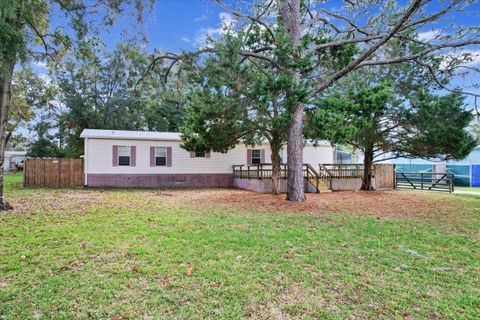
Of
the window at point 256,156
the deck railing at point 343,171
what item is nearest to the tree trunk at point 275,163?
the deck railing at point 343,171

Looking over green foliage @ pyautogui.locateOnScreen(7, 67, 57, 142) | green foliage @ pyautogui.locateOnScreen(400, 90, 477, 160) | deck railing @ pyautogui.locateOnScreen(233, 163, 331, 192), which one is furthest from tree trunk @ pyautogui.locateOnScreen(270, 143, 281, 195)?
green foliage @ pyautogui.locateOnScreen(7, 67, 57, 142)

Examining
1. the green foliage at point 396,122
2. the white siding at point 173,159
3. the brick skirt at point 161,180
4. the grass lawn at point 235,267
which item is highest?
the green foliage at point 396,122

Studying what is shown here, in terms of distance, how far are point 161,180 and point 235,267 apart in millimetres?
12909

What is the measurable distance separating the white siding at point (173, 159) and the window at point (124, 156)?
0.72ft

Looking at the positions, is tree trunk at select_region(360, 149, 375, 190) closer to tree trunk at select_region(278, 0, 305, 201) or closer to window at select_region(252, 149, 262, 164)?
window at select_region(252, 149, 262, 164)

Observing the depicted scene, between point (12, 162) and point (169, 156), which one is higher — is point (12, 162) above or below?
below

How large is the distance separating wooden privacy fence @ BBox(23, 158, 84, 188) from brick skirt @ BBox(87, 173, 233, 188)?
42.2 inches

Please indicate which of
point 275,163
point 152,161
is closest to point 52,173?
point 152,161

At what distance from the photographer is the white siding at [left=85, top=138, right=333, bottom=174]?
15.0 m

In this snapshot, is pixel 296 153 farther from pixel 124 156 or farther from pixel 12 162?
pixel 12 162

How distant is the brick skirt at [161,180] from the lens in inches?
595

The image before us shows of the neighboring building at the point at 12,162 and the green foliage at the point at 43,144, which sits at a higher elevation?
the green foliage at the point at 43,144

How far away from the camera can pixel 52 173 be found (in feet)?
49.1

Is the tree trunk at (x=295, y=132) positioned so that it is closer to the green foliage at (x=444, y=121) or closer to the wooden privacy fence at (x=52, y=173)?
the green foliage at (x=444, y=121)
